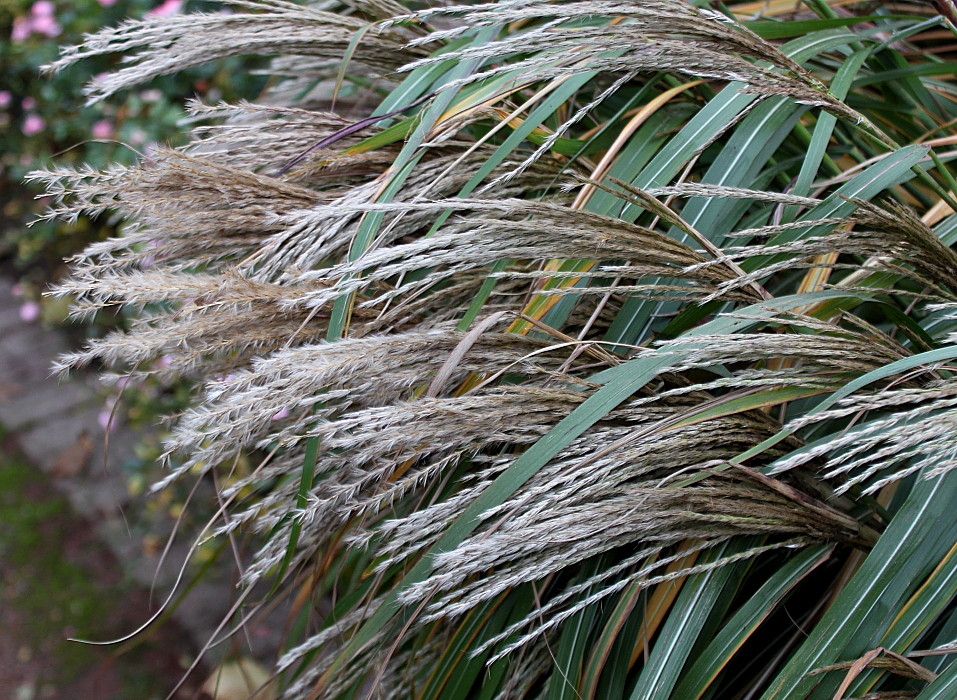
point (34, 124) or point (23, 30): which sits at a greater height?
point (23, 30)

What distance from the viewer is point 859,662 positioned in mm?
651

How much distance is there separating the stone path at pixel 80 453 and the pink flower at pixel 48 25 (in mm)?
1192

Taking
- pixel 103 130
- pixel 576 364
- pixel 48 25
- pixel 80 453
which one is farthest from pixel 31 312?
pixel 576 364

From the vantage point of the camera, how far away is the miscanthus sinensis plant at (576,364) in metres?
0.69

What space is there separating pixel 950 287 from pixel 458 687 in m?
0.71

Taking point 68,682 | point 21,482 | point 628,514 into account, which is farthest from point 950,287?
point 21,482

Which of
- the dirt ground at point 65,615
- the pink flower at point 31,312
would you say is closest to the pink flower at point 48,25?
the pink flower at point 31,312

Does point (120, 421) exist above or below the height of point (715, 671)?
below

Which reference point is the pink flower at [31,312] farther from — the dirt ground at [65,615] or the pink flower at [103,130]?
the pink flower at [103,130]

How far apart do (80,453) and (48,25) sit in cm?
165

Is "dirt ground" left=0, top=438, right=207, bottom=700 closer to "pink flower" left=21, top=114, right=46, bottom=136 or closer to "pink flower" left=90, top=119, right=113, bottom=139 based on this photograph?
"pink flower" left=90, top=119, right=113, bottom=139

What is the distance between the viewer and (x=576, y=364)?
2.77 ft

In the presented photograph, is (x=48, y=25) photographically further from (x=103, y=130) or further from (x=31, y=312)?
(x=31, y=312)

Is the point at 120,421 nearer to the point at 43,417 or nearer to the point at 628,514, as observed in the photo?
the point at 43,417
